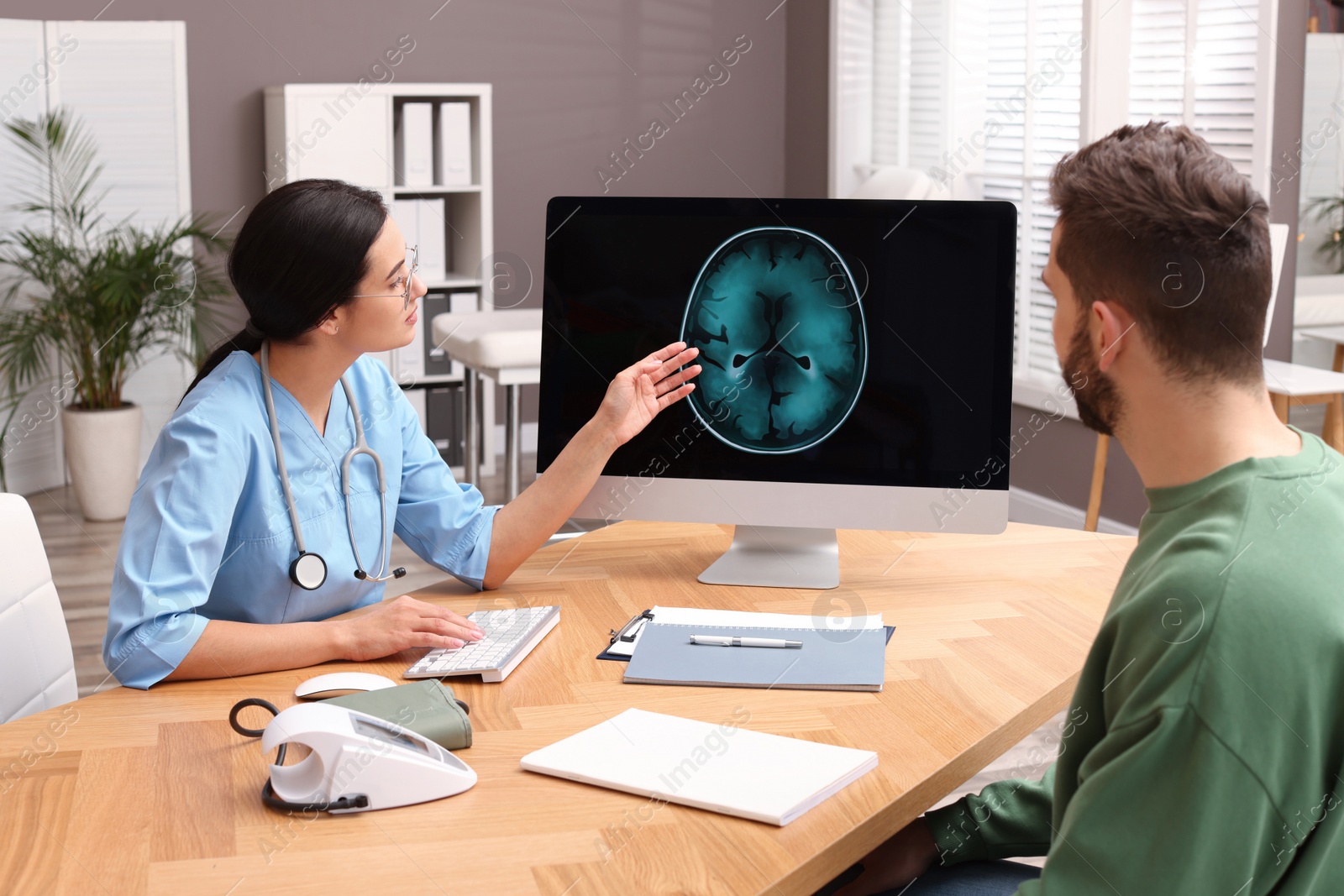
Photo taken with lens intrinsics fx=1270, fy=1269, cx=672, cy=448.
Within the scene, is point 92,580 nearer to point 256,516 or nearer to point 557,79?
point 256,516

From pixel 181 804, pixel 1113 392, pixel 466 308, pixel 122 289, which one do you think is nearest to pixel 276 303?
pixel 181 804

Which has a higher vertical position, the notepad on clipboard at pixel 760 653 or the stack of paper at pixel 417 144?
the stack of paper at pixel 417 144

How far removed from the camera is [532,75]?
521 centimetres

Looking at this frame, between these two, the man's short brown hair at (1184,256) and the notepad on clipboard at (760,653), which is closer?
the man's short brown hair at (1184,256)

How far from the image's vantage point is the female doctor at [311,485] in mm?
1370

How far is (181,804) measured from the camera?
3.55 ft

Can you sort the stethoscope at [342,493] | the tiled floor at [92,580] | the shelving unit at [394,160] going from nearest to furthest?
the stethoscope at [342,493], the tiled floor at [92,580], the shelving unit at [394,160]

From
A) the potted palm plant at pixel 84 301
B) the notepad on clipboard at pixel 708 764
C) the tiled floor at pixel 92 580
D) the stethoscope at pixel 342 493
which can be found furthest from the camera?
the potted palm plant at pixel 84 301

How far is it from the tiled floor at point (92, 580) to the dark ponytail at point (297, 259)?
142cm

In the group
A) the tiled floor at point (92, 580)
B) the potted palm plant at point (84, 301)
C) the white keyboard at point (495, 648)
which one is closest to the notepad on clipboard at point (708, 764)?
the white keyboard at point (495, 648)

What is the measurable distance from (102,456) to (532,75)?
225cm

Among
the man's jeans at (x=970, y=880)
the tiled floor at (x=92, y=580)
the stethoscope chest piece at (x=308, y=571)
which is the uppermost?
the stethoscope chest piece at (x=308, y=571)

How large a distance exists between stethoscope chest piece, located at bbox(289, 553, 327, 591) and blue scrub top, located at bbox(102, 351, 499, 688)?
4 cm

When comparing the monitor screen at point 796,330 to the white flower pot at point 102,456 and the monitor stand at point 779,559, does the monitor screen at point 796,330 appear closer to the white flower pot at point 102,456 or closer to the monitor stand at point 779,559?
the monitor stand at point 779,559
